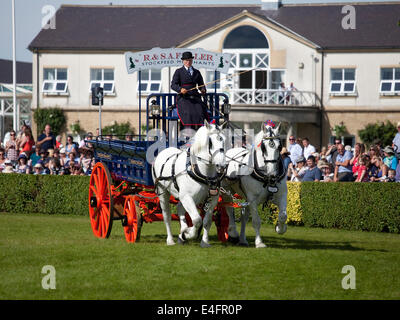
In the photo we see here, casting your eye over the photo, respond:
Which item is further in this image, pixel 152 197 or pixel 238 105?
pixel 238 105

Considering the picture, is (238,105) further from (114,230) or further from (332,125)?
(114,230)

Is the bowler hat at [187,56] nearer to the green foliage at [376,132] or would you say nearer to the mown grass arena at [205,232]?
the mown grass arena at [205,232]

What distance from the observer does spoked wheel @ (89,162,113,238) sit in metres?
14.2

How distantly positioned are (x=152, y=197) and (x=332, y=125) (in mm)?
30683

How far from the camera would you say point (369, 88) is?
43031 millimetres

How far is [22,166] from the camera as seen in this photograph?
23766 mm

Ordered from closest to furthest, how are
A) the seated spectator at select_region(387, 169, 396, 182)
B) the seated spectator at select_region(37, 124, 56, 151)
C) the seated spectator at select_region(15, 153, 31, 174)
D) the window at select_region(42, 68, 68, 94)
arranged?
the seated spectator at select_region(387, 169, 396, 182) → the seated spectator at select_region(15, 153, 31, 174) → the seated spectator at select_region(37, 124, 56, 151) → the window at select_region(42, 68, 68, 94)

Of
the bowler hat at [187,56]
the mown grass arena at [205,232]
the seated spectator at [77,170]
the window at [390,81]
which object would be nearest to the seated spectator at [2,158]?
the seated spectator at [77,170]

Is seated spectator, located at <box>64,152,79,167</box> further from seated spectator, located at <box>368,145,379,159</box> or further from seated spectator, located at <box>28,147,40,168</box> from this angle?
seated spectator, located at <box>368,145,379,159</box>

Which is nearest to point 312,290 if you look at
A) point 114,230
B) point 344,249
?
point 344,249

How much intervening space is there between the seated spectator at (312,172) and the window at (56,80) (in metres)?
28.9

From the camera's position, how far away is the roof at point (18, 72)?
243 ft

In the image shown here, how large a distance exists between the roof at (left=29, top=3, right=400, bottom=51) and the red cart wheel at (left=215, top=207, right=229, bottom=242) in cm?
3031

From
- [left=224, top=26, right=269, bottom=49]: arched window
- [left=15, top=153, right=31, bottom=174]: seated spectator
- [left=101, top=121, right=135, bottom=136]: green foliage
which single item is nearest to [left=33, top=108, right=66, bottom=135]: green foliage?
[left=101, top=121, right=135, bottom=136]: green foliage
